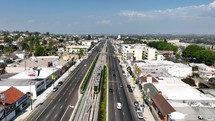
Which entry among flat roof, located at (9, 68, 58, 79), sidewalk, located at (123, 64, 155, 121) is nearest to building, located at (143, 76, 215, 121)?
sidewalk, located at (123, 64, 155, 121)

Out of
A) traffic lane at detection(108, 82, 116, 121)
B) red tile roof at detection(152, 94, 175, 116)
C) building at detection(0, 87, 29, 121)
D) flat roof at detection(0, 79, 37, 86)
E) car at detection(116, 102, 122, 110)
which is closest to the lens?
red tile roof at detection(152, 94, 175, 116)

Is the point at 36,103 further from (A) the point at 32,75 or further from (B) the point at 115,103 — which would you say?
(B) the point at 115,103

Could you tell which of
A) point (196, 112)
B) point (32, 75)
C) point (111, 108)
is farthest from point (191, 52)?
point (196, 112)

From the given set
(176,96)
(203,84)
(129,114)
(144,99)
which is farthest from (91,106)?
(203,84)

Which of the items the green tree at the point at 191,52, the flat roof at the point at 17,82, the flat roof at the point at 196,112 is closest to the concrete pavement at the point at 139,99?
the flat roof at the point at 196,112

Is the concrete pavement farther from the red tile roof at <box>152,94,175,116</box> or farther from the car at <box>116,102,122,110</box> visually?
the car at <box>116,102,122,110</box>

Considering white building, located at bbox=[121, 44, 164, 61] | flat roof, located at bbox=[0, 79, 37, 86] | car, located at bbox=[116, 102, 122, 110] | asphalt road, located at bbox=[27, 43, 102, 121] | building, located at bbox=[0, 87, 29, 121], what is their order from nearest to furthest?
building, located at bbox=[0, 87, 29, 121], asphalt road, located at bbox=[27, 43, 102, 121], car, located at bbox=[116, 102, 122, 110], flat roof, located at bbox=[0, 79, 37, 86], white building, located at bbox=[121, 44, 164, 61]

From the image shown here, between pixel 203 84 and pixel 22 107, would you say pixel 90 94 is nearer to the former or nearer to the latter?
pixel 22 107

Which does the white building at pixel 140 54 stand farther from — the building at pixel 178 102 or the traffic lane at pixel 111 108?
the traffic lane at pixel 111 108
